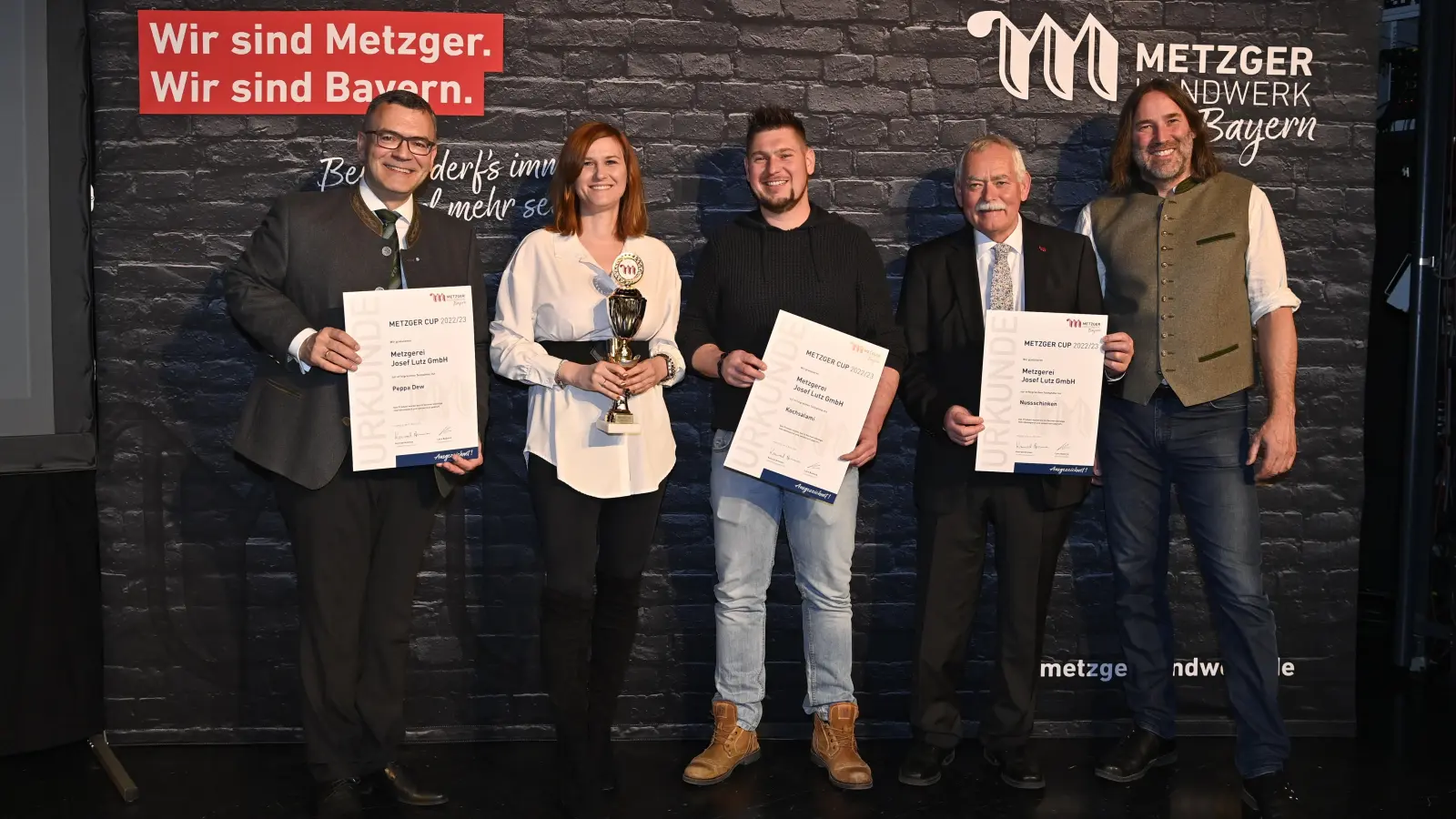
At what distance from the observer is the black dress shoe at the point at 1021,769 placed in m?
3.29

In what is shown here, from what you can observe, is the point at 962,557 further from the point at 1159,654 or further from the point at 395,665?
the point at 395,665

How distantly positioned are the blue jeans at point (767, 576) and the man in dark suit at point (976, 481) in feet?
0.78

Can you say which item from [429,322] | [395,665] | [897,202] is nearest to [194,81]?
[429,322]

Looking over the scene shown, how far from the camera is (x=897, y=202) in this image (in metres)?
3.73

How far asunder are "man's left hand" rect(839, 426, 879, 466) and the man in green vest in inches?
27.4

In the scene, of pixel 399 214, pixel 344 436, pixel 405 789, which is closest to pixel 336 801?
pixel 405 789

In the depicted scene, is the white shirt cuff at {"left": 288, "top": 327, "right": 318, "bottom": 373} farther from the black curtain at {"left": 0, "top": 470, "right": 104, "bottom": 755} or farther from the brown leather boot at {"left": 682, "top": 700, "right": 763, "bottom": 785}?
the brown leather boot at {"left": 682, "top": 700, "right": 763, "bottom": 785}

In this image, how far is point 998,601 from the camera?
3.37 metres

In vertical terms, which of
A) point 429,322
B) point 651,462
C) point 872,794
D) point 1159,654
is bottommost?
point 872,794

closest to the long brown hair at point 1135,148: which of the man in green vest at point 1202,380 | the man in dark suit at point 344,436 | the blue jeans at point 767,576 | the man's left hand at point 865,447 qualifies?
the man in green vest at point 1202,380

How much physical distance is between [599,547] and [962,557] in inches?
40.6

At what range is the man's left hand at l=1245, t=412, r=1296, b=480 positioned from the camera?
3.19 metres

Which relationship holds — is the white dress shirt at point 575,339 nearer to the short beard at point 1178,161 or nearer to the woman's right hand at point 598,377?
the woman's right hand at point 598,377

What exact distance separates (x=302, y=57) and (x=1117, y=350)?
257cm
